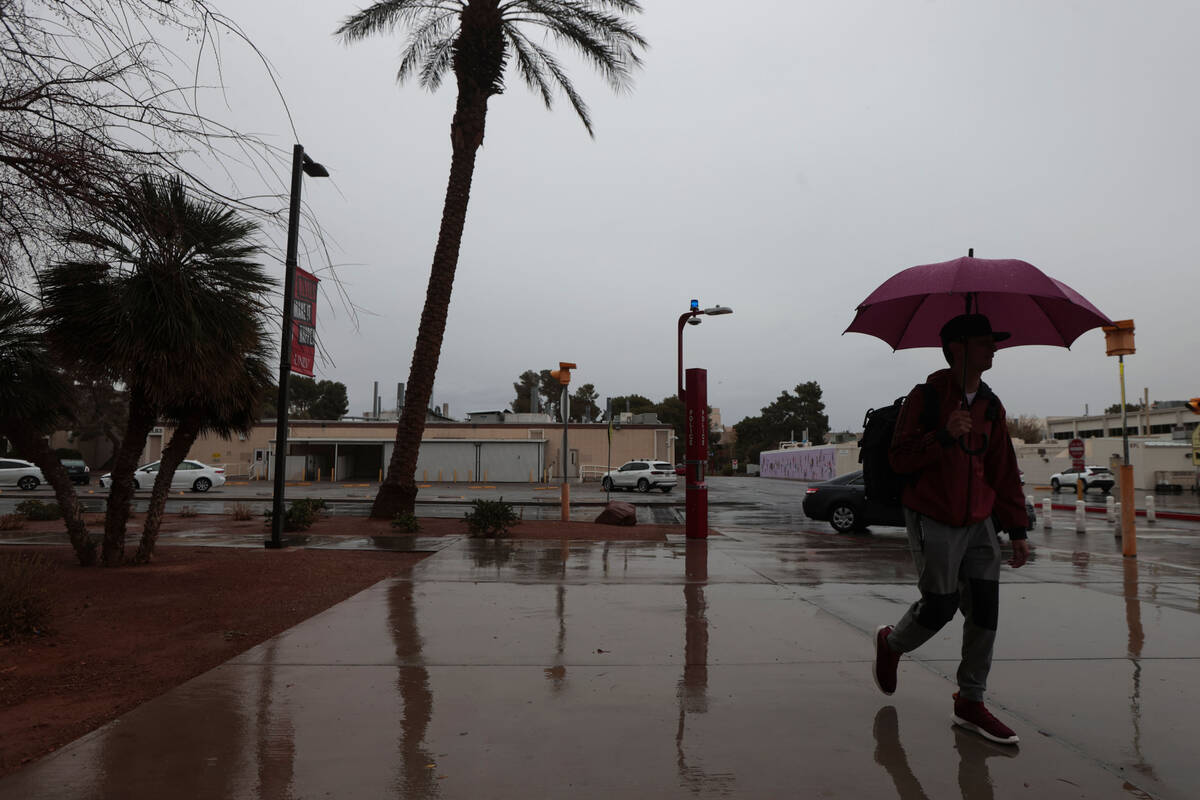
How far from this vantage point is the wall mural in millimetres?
59469

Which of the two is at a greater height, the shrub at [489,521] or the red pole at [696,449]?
the red pole at [696,449]

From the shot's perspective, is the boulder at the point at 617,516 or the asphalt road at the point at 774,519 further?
the boulder at the point at 617,516

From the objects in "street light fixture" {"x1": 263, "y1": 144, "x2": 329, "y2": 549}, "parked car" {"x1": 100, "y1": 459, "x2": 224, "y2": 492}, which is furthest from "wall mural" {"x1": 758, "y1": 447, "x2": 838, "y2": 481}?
"street light fixture" {"x1": 263, "y1": 144, "x2": 329, "y2": 549}

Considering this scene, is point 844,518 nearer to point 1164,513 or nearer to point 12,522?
point 1164,513

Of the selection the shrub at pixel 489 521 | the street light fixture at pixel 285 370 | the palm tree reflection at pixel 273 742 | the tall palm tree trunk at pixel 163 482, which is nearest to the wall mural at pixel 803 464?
the shrub at pixel 489 521

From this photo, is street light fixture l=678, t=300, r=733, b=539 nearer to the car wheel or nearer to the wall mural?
the car wheel

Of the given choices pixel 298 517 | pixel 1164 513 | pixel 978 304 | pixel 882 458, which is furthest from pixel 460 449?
pixel 882 458

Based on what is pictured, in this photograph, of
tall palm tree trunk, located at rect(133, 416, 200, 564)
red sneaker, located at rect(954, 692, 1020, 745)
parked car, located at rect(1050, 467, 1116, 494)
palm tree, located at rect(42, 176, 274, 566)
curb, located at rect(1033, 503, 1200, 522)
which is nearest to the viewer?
red sneaker, located at rect(954, 692, 1020, 745)

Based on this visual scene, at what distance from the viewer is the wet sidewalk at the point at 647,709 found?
10.6 feet

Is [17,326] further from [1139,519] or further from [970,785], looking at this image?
[1139,519]

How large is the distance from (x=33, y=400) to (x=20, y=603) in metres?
3.61

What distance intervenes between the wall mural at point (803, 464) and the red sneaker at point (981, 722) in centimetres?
4982

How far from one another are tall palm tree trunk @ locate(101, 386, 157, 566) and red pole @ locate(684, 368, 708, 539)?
7.63 metres

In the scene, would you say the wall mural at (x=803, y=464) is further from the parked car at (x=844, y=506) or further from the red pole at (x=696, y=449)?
the red pole at (x=696, y=449)
